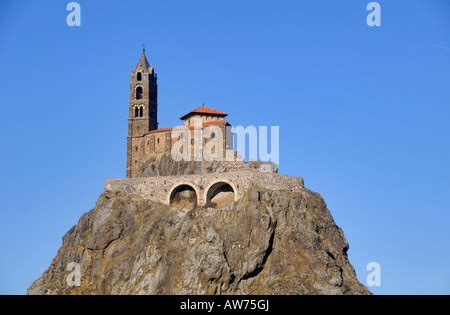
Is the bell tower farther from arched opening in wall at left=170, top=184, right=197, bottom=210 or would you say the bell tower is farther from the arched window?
arched opening in wall at left=170, top=184, right=197, bottom=210

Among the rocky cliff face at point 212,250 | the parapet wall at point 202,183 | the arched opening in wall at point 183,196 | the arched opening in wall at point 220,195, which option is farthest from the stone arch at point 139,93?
the arched opening in wall at point 220,195

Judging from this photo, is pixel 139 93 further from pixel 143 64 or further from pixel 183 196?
pixel 183 196

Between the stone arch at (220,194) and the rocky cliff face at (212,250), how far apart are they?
5.75ft

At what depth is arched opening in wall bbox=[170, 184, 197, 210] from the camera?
445 ft

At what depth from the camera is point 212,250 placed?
4975 inches

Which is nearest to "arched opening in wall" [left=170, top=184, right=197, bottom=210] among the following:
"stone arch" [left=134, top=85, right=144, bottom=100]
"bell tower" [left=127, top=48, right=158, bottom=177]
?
"bell tower" [left=127, top=48, right=158, bottom=177]

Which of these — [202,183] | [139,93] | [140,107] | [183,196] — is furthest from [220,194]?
[139,93]

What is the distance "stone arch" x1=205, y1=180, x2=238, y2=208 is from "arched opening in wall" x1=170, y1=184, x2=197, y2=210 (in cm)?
198

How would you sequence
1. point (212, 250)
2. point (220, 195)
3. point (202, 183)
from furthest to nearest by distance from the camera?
point (220, 195)
point (202, 183)
point (212, 250)

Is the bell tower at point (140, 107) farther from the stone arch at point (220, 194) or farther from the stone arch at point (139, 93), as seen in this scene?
the stone arch at point (220, 194)
